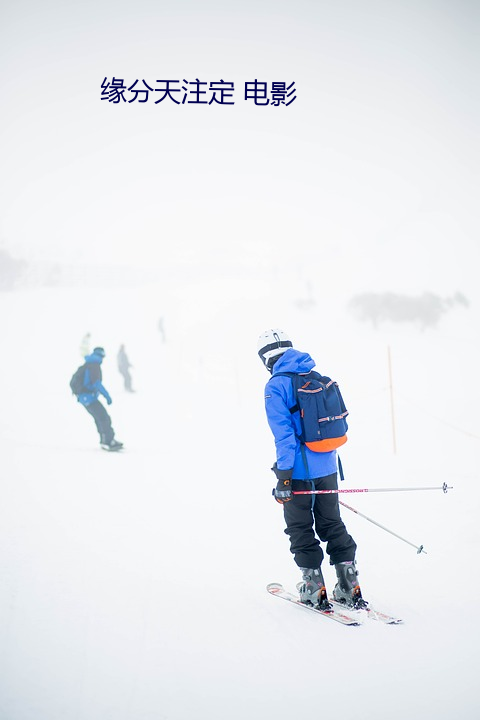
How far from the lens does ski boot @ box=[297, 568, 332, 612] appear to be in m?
2.82

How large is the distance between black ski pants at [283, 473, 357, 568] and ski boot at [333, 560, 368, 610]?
2.2 inches

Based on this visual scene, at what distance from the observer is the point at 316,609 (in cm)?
280

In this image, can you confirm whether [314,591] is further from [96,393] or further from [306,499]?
[96,393]

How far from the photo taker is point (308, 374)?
2.94 m

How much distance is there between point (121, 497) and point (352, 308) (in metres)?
33.5

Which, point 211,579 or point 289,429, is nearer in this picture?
point 289,429

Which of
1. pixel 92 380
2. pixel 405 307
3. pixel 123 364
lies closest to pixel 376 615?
pixel 92 380

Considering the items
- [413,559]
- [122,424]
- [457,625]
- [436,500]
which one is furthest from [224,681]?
[122,424]

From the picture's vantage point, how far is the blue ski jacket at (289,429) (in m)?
2.80

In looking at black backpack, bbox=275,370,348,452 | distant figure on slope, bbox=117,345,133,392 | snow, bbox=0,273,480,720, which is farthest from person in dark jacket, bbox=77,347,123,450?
distant figure on slope, bbox=117,345,133,392

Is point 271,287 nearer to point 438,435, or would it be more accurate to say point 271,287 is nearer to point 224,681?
point 438,435

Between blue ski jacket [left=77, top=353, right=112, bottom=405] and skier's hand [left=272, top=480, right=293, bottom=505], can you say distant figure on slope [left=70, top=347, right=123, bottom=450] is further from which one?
skier's hand [left=272, top=480, right=293, bottom=505]

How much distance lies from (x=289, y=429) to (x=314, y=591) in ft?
3.92

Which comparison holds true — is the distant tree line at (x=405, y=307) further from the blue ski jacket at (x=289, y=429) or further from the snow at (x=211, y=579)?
the blue ski jacket at (x=289, y=429)
